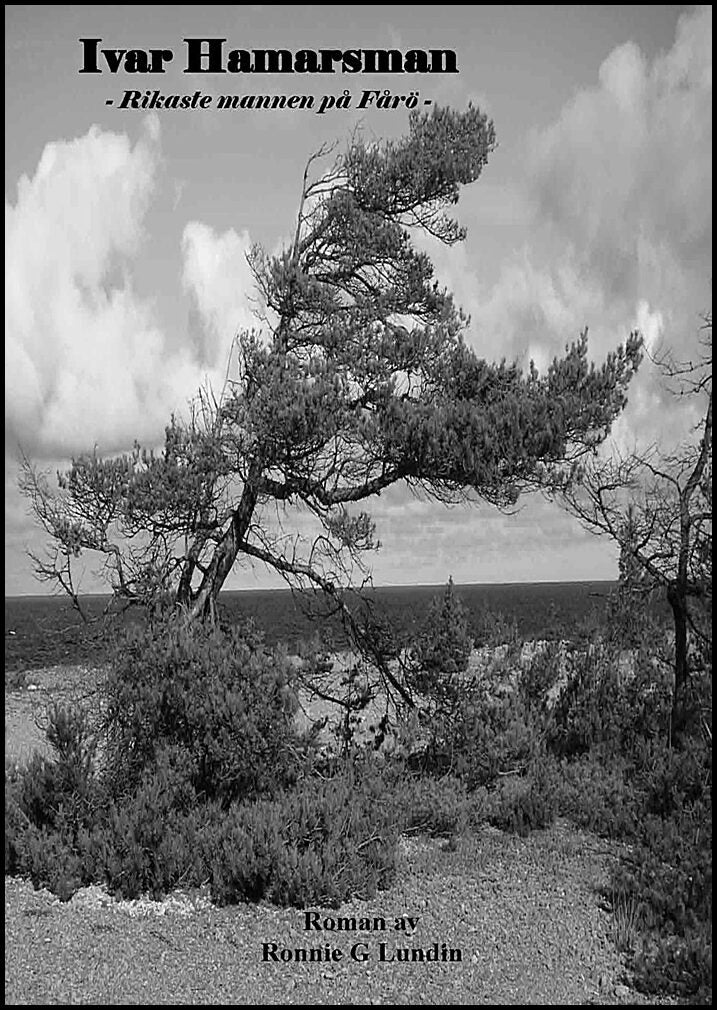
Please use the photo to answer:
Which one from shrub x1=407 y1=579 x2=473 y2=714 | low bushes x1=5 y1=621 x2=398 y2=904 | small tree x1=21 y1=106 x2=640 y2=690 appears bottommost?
low bushes x1=5 y1=621 x2=398 y2=904

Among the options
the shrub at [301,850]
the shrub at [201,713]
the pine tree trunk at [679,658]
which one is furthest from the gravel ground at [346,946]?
the pine tree trunk at [679,658]

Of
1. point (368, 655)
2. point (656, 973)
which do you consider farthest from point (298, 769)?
point (656, 973)

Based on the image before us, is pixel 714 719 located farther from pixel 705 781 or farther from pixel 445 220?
pixel 445 220

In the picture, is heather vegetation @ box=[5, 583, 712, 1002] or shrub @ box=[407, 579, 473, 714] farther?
shrub @ box=[407, 579, 473, 714]

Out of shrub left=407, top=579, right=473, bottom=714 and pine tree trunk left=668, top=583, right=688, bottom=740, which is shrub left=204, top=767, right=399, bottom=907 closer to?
A: shrub left=407, top=579, right=473, bottom=714

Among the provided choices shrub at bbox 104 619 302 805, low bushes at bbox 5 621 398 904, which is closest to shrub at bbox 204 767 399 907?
low bushes at bbox 5 621 398 904

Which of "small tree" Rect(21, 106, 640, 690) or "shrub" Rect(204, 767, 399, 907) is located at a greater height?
"small tree" Rect(21, 106, 640, 690)

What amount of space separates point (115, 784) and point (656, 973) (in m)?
4.18

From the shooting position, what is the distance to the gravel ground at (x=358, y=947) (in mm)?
5039

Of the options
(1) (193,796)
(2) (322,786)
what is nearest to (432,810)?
(2) (322,786)

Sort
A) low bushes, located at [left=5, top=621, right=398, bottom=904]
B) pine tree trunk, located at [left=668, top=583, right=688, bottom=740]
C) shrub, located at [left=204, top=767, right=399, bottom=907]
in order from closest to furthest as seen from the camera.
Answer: shrub, located at [left=204, top=767, right=399, bottom=907], low bushes, located at [left=5, top=621, right=398, bottom=904], pine tree trunk, located at [left=668, top=583, right=688, bottom=740]

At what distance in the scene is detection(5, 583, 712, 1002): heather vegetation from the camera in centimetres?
639

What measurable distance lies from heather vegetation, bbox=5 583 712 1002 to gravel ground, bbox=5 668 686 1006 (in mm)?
189

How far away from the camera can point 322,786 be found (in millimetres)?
7762
